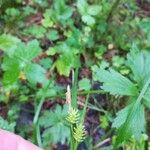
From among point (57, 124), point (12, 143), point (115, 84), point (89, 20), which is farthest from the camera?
point (89, 20)

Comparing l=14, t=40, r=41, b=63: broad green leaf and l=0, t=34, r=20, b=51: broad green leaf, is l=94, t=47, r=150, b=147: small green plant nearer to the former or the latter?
l=14, t=40, r=41, b=63: broad green leaf

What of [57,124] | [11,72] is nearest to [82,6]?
[11,72]

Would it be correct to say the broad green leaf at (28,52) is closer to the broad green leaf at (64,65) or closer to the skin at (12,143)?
the broad green leaf at (64,65)

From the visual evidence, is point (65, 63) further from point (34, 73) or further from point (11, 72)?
point (11, 72)

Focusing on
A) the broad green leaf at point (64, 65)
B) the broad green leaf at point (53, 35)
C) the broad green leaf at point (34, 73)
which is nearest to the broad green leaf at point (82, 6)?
the broad green leaf at point (53, 35)

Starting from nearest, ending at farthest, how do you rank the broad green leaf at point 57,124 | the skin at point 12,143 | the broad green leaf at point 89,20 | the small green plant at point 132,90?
the skin at point 12,143, the small green plant at point 132,90, the broad green leaf at point 57,124, the broad green leaf at point 89,20

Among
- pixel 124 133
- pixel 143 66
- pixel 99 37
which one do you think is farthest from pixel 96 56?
pixel 124 133
